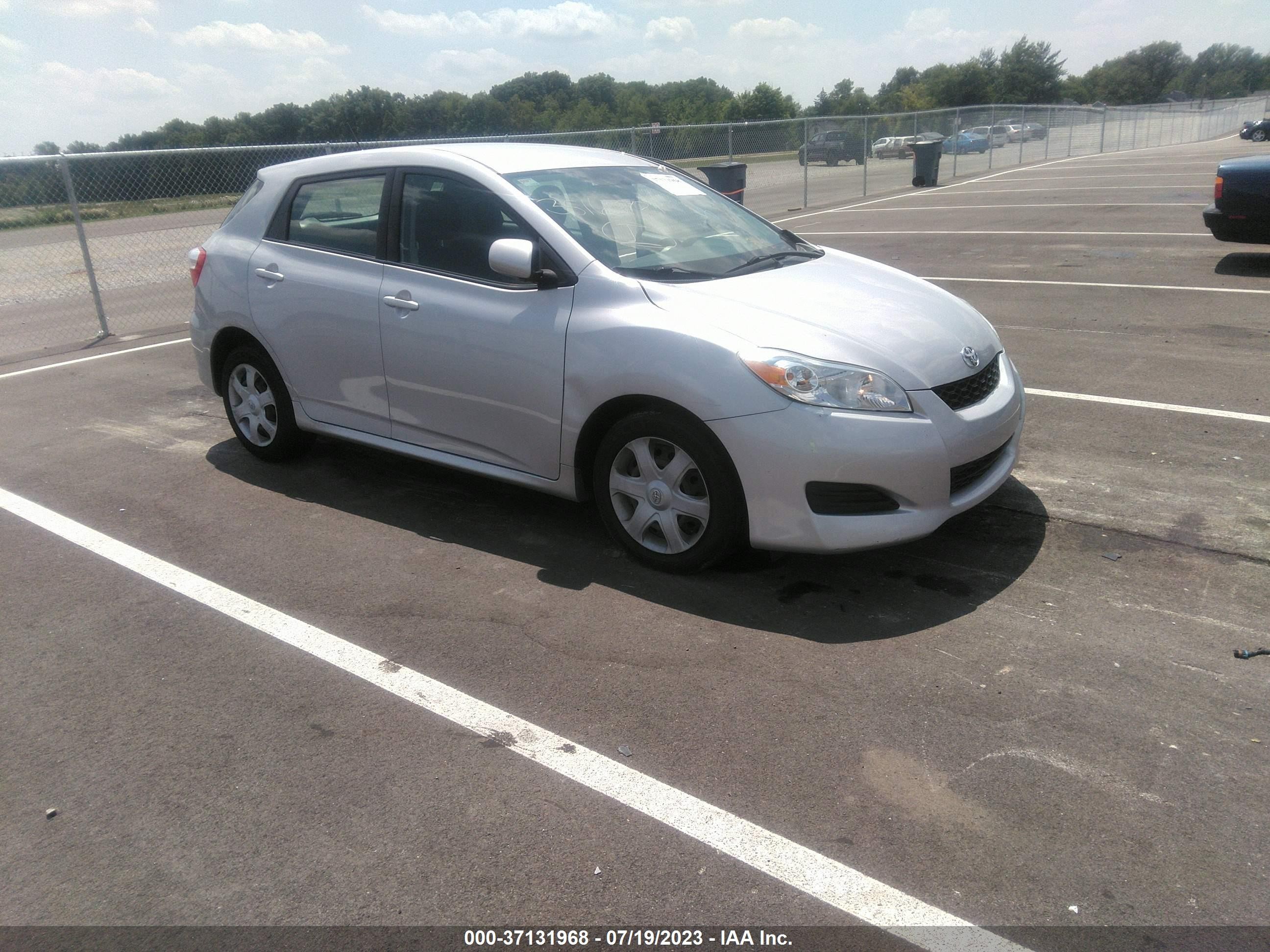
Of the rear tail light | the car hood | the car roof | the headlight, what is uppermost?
the car roof

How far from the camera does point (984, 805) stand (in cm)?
285

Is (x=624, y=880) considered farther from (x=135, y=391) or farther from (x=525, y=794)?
(x=135, y=391)

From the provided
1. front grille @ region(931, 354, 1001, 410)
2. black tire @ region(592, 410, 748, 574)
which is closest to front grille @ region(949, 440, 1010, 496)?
front grille @ region(931, 354, 1001, 410)

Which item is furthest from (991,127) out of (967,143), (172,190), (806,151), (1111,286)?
(172,190)

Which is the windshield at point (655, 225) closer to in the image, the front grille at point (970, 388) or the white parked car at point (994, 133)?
the front grille at point (970, 388)

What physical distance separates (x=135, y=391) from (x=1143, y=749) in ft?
24.5

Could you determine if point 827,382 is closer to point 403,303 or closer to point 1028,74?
point 403,303

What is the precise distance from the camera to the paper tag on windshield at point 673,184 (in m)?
5.31

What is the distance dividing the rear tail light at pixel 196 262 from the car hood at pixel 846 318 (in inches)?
121

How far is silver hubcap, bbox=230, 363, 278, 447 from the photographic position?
19.1 feet

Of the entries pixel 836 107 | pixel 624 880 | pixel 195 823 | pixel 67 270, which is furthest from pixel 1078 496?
pixel 836 107

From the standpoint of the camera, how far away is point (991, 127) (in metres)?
28.2

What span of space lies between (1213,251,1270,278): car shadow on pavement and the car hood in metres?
7.46

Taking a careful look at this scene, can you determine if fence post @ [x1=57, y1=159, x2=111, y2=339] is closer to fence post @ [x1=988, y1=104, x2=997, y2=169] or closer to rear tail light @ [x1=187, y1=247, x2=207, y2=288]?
rear tail light @ [x1=187, y1=247, x2=207, y2=288]
